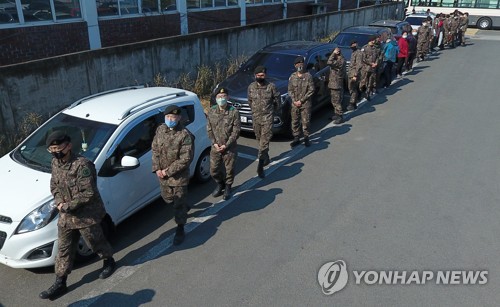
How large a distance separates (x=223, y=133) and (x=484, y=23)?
1187 inches

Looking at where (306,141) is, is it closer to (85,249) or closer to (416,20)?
(85,249)

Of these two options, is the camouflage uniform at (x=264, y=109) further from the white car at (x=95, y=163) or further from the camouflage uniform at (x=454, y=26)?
the camouflage uniform at (x=454, y=26)

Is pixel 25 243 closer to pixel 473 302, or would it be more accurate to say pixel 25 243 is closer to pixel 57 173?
pixel 57 173

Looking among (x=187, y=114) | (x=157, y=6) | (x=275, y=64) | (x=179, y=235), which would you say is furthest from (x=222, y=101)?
(x=157, y=6)

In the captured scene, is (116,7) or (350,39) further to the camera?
(350,39)

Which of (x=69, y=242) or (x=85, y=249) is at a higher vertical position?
(x=69, y=242)

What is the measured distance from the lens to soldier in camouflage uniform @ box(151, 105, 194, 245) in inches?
193

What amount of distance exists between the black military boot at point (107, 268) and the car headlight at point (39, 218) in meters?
0.75

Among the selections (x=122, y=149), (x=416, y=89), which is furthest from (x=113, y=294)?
(x=416, y=89)

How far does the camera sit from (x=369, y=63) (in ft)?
36.2

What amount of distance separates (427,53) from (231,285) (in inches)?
698

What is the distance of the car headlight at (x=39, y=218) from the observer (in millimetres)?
4211

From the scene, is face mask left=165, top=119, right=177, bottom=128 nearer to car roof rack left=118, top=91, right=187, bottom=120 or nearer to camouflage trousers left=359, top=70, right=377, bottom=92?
car roof rack left=118, top=91, right=187, bottom=120

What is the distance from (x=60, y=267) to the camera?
4.17 meters
